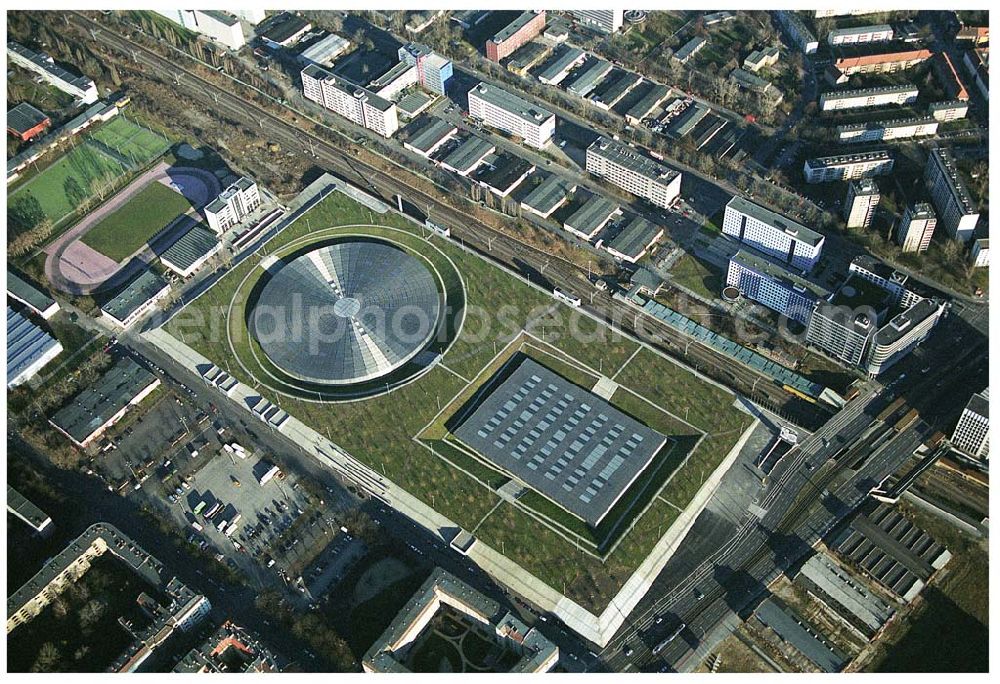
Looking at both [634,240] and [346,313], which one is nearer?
[346,313]

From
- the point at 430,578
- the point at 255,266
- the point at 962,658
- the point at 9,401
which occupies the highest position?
the point at 255,266

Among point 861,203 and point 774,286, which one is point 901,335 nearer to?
point 774,286

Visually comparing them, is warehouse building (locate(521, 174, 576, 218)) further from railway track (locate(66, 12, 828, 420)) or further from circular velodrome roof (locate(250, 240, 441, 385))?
circular velodrome roof (locate(250, 240, 441, 385))

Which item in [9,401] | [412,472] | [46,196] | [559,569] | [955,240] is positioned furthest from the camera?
[46,196]

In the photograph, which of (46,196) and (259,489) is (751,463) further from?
(46,196)

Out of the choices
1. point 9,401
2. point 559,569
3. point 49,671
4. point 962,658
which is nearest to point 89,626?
point 49,671

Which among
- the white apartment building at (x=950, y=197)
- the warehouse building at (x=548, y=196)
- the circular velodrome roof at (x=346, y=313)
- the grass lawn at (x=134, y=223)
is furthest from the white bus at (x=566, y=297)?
the grass lawn at (x=134, y=223)

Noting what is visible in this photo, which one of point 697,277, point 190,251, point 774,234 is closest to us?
point 774,234

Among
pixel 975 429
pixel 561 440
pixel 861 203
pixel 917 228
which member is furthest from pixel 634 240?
pixel 975 429
